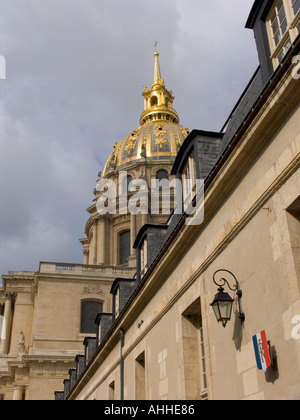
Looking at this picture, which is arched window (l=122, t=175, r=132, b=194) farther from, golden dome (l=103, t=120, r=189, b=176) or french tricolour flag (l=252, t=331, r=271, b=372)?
french tricolour flag (l=252, t=331, r=271, b=372)

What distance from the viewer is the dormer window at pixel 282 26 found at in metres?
7.87

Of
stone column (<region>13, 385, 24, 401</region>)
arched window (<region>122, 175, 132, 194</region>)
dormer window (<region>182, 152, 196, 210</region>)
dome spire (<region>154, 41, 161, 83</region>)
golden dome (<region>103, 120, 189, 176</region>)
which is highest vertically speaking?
dome spire (<region>154, 41, 161, 83</region>)

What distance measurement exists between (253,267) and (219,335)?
1.72 m

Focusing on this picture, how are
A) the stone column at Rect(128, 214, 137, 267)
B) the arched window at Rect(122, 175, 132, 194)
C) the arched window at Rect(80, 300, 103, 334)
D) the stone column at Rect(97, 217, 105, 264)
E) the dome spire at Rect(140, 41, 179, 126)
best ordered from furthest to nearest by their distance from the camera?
the dome spire at Rect(140, 41, 179, 126) < the arched window at Rect(122, 175, 132, 194) < the stone column at Rect(97, 217, 105, 264) < the stone column at Rect(128, 214, 137, 267) < the arched window at Rect(80, 300, 103, 334)

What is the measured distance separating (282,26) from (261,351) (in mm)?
5220

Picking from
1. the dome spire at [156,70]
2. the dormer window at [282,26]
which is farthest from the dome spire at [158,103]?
the dormer window at [282,26]

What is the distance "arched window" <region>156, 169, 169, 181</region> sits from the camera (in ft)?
201

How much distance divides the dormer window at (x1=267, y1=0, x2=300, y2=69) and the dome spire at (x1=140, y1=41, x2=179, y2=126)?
6822 cm

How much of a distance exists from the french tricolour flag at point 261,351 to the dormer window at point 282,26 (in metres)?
4.44

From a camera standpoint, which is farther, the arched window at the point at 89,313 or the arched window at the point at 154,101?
the arched window at the point at 154,101

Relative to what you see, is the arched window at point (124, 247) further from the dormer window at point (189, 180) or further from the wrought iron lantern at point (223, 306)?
the wrought iron lantern at point (223, 306)

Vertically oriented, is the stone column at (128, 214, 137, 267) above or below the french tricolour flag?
above

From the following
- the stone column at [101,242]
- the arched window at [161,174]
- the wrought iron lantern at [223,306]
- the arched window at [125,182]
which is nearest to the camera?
the wrought iron lantern at [223,306]

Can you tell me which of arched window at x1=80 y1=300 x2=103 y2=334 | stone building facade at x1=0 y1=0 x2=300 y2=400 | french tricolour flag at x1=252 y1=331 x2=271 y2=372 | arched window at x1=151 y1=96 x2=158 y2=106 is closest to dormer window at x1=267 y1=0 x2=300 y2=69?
stone building facade at x1=0 y1=0 x2=300 y2=400
